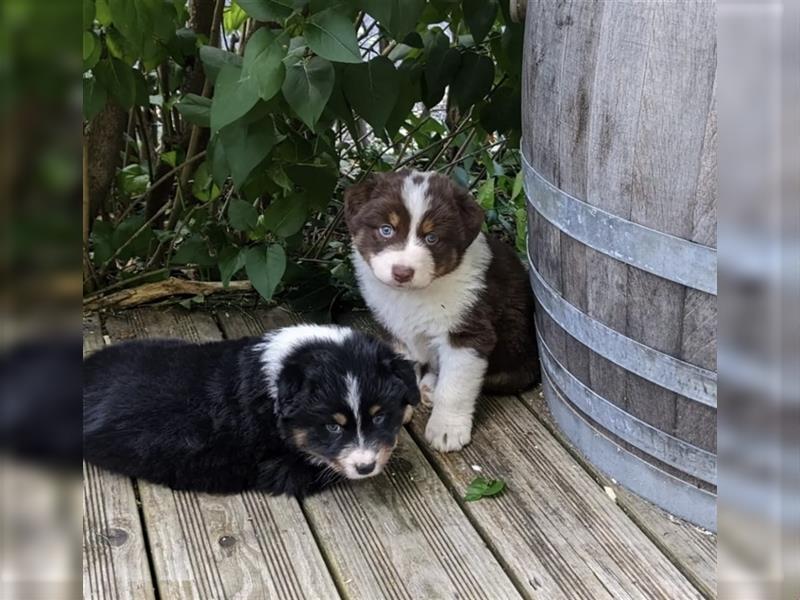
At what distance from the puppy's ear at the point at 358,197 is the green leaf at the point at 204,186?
91cm

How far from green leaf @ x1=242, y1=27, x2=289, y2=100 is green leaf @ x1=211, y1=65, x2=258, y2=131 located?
0.09 feet

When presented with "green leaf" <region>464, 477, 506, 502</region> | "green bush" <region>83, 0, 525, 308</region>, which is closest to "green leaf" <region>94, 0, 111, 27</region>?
"green bush" <region>83, 0, 525, 308</region>

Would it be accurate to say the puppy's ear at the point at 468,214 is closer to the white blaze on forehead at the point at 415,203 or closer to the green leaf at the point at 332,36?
the white blaze on forehead at the point at 415,203

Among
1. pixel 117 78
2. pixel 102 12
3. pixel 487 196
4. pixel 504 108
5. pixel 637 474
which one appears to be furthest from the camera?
pixel 487 196

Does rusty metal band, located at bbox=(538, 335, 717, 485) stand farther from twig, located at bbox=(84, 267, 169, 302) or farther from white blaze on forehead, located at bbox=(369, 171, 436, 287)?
twig, located at bbox=(84, 267, 169, 302)

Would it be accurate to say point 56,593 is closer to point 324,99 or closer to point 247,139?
point 324,99

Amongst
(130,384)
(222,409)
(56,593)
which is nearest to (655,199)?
(222,409)

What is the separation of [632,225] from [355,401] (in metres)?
0.98

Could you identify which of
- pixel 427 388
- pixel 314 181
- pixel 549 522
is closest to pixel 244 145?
pixel 314 181

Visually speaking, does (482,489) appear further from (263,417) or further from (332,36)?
(332,36)

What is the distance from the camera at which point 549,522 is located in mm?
2717

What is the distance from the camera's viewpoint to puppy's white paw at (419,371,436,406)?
3.49 metres

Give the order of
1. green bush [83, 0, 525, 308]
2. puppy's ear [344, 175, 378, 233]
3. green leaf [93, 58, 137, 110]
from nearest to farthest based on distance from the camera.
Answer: green bush [83, 0, 525, 308], puppy's ear [344, 175, 378, 233], green leaf [93, 58, 137, 110]

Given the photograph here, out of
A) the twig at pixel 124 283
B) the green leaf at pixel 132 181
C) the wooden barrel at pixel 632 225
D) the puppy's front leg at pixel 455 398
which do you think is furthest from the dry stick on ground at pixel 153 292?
the wooden barrel at pixel 632 225
